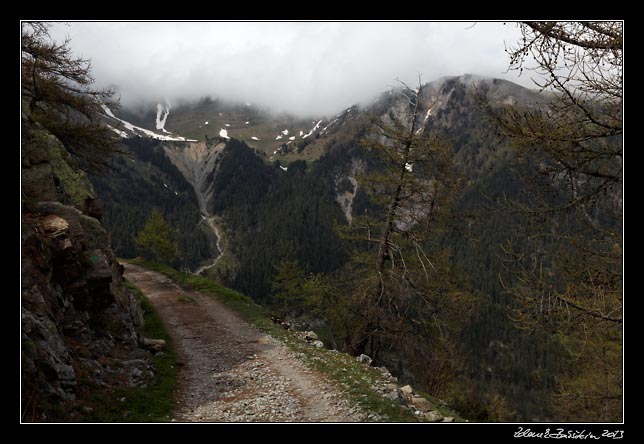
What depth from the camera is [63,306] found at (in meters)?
9.18

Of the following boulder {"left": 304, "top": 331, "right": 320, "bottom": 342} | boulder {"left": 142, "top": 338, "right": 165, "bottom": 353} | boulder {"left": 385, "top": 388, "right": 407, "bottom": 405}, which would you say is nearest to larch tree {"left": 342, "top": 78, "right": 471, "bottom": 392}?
boulder {"left": 304, "top": 331, "right": 320, "bottom": 342}

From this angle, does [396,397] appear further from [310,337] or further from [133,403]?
[310,337]

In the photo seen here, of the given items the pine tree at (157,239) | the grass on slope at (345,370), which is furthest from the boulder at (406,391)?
the pine tree at (157,239)

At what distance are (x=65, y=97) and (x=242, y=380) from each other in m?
15.9

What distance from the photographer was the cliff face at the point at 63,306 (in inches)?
262

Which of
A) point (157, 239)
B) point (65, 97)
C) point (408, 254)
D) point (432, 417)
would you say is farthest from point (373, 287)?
point (157, 239)

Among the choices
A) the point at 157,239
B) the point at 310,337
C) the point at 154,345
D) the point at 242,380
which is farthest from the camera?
the point at 157,239

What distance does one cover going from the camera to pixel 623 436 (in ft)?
18.0

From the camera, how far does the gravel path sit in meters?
8.05

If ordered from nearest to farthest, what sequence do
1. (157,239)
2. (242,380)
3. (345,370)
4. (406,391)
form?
1. (406,391)
2. (242,380)
3. (345,370)
4. (157,239)

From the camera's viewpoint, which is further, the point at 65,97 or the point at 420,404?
the point at 65,97

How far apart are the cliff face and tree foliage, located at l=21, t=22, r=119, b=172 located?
171 inches

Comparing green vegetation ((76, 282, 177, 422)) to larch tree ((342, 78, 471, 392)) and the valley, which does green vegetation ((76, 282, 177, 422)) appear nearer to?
the valley

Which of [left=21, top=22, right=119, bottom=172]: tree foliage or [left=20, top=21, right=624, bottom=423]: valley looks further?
[left=21, top=22, right=119, bottom=172]: tree foliage
